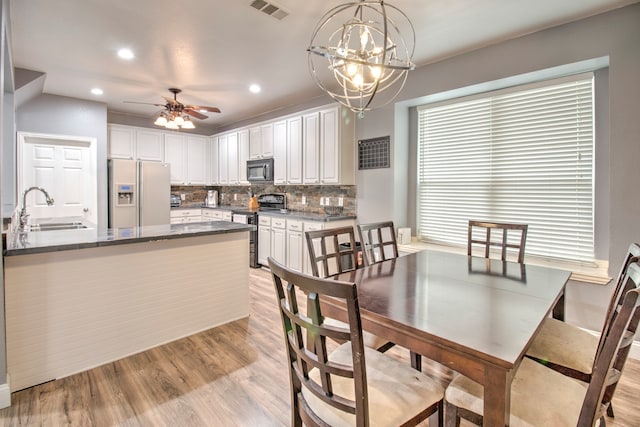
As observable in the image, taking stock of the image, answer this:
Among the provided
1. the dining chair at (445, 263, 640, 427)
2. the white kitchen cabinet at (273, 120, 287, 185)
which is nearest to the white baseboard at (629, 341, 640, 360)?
the dining chair at (445, 263, 640, 427)

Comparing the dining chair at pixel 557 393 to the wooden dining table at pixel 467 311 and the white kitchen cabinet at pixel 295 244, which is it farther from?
the white kitchen cabinet at pixel 295 244

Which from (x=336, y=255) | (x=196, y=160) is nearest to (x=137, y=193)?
(x=196, y=160)

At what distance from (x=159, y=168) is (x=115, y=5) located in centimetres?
338

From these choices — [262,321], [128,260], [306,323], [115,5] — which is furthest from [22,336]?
[115,5]

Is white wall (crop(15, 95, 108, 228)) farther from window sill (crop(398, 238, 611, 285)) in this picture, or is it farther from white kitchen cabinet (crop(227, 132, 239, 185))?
window sill (crop(398, 238, 611, 285))

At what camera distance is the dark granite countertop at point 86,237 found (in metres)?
1.99

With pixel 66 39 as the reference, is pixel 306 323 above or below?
below

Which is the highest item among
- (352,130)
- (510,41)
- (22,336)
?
(510,41)

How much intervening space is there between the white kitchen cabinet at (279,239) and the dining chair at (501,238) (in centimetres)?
250

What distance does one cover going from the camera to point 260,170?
544cm

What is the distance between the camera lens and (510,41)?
2900 mm

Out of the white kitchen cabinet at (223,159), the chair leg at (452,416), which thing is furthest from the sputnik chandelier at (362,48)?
the white kitchen cabinet at (223,159)

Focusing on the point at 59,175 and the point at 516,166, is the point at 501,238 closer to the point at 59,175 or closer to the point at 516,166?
the point at 516,166

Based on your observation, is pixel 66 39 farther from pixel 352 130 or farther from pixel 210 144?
pixel 210 144
